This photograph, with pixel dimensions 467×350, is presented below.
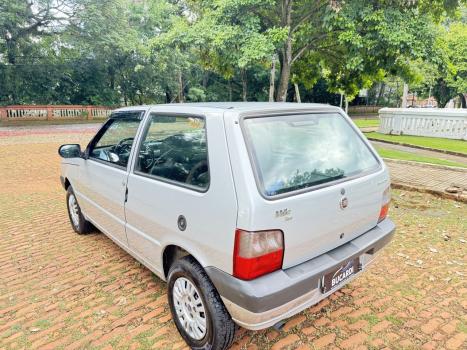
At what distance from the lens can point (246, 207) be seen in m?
1.97

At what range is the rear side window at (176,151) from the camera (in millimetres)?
2367

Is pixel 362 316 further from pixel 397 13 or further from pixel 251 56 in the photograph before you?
pixel 397 13

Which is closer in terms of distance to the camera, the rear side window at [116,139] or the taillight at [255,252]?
the taillight at [255,252]

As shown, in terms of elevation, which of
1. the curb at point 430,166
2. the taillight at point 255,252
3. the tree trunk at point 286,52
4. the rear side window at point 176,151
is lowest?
the curb at point 430,166

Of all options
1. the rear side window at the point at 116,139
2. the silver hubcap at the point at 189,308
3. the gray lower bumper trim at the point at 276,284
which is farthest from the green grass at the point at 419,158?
the silver hubcap at the point at 189,308

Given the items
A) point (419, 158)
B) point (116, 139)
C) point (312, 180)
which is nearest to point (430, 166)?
point (419, 158)

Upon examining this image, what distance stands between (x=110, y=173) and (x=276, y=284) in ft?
6.58

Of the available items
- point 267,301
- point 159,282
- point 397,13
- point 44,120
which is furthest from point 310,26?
point 44,120

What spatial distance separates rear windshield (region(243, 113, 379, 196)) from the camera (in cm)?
221

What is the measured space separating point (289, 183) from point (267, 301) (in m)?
0.75

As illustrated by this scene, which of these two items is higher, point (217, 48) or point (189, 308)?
point (217, 48)

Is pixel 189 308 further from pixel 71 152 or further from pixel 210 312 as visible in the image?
pixel 71 152

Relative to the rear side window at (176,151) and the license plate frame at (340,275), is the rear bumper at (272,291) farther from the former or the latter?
the rear side window at (176,151)

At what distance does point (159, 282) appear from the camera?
11.1ft
